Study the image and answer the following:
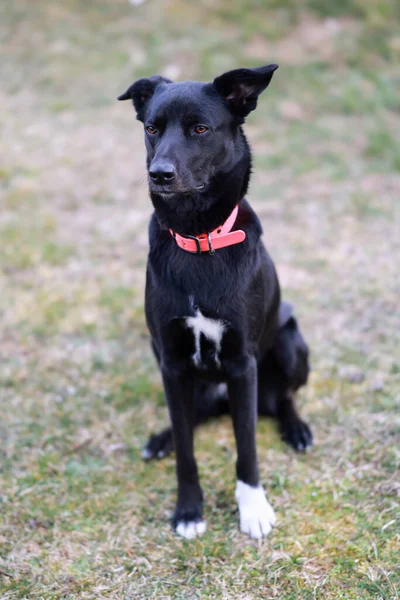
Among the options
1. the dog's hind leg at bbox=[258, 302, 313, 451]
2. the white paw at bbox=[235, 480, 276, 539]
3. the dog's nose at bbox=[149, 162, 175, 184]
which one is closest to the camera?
the dog's nose at bbox=[149, 162, 175, 184]

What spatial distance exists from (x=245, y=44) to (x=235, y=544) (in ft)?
27.9

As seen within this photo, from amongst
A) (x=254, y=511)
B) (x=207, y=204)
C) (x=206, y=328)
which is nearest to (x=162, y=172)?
(x=207, y=204)

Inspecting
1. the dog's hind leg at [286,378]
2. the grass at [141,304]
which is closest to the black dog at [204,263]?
the grass at [141,304]

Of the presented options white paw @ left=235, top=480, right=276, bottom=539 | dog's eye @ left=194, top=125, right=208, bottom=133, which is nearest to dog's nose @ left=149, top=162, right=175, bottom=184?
dog's eye @ left=194, top=125, right=208, bottom=133

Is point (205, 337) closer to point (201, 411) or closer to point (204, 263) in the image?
point (204, 263)

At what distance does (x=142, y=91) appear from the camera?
2.67 metres

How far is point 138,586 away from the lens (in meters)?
2.34

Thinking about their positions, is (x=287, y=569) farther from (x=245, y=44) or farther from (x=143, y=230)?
(x=245, y=44)

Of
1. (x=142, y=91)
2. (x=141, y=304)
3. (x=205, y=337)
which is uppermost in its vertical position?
(x=142, y=91)

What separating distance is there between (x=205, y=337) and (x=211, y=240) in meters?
0.42

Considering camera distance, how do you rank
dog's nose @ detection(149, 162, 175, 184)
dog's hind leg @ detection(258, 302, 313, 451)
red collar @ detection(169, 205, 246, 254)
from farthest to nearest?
dog's hind leg @ detection(258, 302, 313, 451)
red collar @ detection(169, 205, 246, 254)
dog's nose @ detection(149, 162, 175, 184)

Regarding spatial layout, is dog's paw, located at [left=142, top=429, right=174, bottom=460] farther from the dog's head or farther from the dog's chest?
the dog's head

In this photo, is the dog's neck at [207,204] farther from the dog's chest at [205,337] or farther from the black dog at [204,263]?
the dog's chest at [205,337]

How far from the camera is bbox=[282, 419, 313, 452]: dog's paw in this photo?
10.2ft
